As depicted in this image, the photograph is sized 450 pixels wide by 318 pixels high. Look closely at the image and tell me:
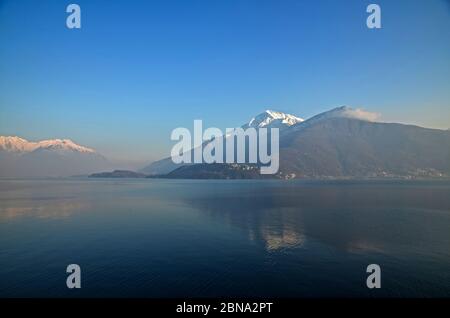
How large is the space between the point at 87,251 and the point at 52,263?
9.20 ft

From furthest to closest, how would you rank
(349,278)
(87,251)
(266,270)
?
1. (87,251)
2. (266,270)
3. (349,278)

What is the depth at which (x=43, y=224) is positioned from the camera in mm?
31031

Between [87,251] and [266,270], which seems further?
[87,251]
